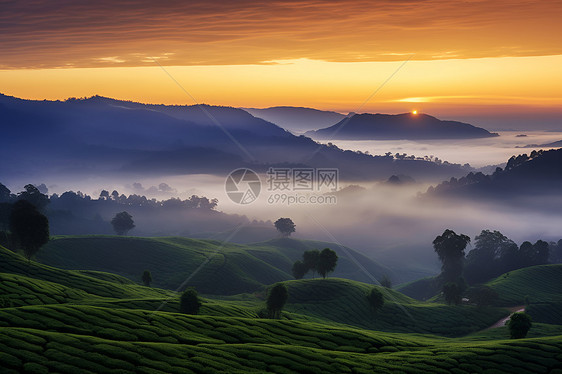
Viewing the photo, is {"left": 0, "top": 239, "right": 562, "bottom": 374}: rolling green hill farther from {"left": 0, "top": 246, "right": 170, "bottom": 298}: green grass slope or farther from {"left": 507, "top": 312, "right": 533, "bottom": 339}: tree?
{"left": 507, "top": 312, "right": 533, "bottom": 339}: tree

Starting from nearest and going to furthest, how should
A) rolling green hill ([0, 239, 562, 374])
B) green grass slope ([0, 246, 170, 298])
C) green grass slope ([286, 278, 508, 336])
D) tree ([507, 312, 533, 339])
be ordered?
rolling green hill ([0, 239, 562, 374]) → tree ([507, 312, 533, 339]) → green grass slope ([0, 246, 170, 298]) → green grass slope ([286, 278, 508, 336])

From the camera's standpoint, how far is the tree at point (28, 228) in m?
162

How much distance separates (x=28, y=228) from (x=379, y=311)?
118m

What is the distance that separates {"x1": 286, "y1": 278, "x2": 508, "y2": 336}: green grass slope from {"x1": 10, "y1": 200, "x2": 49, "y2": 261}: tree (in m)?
82.6

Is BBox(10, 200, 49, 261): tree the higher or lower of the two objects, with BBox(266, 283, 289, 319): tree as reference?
higher

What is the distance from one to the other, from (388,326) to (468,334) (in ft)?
87.2

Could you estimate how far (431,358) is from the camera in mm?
92375

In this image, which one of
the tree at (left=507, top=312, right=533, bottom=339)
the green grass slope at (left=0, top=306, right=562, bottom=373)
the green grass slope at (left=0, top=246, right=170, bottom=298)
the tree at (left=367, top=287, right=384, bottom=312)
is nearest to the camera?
the green grass slope at (left=0, top=306, right=562, bottom=373)

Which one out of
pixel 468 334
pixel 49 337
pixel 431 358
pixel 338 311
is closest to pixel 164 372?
pixel 49 337

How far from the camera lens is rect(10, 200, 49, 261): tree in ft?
532

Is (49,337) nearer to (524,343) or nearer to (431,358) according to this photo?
(431,358)

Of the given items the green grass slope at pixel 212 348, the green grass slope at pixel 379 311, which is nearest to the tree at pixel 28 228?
the green grass slope at pixel 379 311

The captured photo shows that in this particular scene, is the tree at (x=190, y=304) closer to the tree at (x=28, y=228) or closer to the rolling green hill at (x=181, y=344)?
the rolling green hill at (x=181, y=344)

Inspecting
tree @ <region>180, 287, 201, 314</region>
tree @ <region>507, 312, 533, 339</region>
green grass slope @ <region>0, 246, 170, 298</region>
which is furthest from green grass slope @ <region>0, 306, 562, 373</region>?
green grass slope @ <region>0, 246, 170, 298</region>
